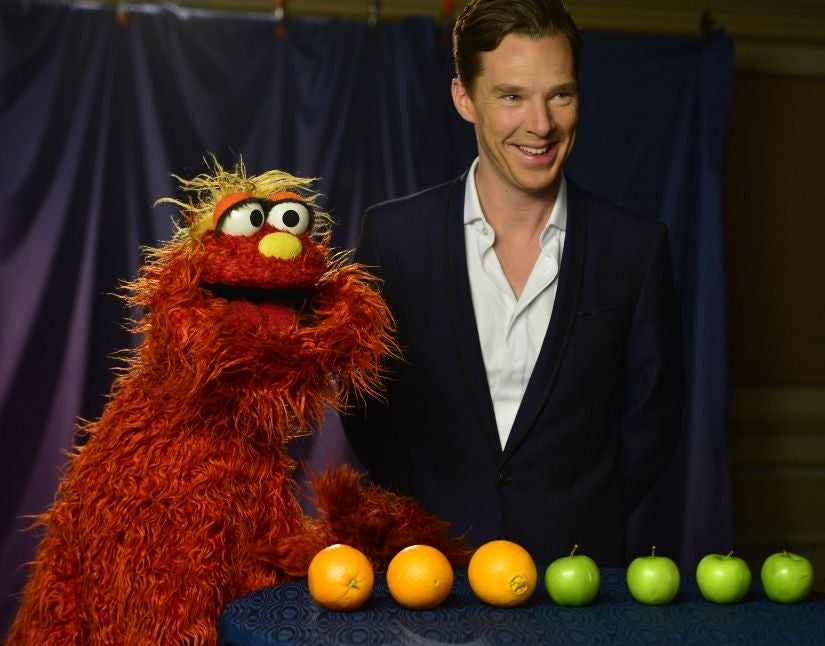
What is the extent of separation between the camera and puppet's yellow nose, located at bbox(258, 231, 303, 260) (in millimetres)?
1166

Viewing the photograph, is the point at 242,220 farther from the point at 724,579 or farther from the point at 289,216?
the point at 724,579

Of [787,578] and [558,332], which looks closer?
[787,578]

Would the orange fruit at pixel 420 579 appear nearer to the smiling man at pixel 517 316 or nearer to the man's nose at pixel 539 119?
the smiling man at pixel 517 316

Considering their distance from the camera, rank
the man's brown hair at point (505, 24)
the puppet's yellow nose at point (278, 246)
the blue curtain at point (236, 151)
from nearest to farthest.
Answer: the puppet's yellow nose at point (278, 246), the man's brown hair at point (505, 24), the blue curtain at point (236, 151)

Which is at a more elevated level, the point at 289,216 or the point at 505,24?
the point at 505,24

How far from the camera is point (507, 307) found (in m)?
1.73

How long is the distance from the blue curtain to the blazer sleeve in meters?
1.02

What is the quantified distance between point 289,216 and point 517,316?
62cm

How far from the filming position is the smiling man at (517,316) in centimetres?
163

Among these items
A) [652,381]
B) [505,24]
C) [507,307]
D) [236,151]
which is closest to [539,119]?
[505,24]

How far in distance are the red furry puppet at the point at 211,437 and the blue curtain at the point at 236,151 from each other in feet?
4.49

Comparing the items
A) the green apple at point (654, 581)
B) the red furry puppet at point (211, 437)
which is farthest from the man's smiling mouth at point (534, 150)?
the green apple at point (654, 581)

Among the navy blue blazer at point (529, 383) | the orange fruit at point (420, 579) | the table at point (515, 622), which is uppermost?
the navy blue blazer at point (529, 383)

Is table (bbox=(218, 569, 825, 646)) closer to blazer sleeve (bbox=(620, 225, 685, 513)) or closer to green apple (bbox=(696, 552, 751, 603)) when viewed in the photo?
green apple (bbox=(696, 552, 751, 603))
